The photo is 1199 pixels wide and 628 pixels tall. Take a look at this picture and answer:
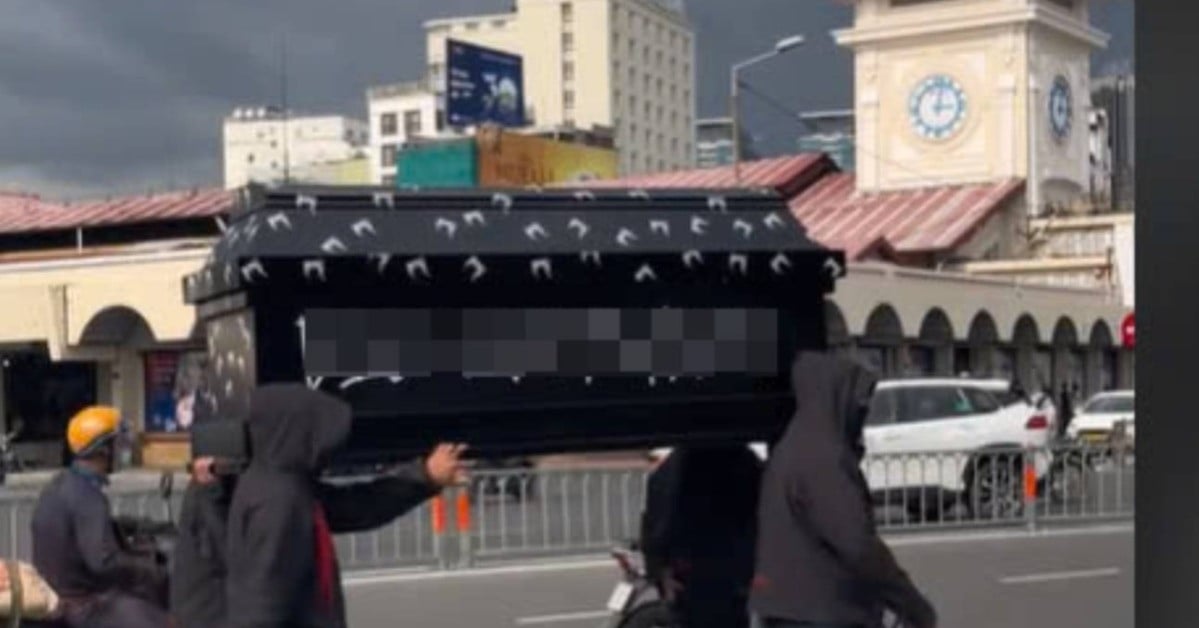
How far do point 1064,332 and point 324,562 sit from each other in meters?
46.1

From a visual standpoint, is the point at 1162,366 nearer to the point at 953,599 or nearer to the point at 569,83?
the point at 953,599

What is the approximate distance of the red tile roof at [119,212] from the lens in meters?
48.7

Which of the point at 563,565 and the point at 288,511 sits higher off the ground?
the point at 288,511

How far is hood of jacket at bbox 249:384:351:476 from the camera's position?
4.99 meters

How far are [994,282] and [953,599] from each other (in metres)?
33.4

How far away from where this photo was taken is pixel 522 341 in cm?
509

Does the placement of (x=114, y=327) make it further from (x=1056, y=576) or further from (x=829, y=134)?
(x=829, y=134)

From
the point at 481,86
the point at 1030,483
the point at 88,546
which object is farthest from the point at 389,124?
the point at 88,546

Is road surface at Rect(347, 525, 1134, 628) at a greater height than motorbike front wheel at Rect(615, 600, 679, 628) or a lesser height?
lesser

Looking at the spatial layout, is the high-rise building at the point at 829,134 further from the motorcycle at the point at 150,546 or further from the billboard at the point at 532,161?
the motorcycle at the point at 150,546

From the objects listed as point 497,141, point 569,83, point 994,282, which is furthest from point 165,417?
point 569,83

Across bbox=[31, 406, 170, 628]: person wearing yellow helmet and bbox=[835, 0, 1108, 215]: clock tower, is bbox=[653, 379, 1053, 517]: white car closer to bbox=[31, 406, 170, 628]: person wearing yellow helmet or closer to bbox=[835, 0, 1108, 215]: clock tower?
bbox=[31, 406, 170, 628]: person wearing yellow helmet

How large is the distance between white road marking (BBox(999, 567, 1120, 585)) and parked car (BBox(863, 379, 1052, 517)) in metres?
4.09

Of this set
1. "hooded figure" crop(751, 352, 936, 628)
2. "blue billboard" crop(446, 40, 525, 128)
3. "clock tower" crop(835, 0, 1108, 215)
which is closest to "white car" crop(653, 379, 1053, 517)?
"hooded figure" crop(751, 352, 936, 628)
